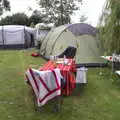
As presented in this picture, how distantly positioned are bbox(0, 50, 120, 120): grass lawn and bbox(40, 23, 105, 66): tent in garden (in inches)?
77.9

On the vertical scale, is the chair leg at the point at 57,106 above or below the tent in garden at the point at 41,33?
below

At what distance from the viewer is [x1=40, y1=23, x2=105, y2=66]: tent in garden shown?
11117mm

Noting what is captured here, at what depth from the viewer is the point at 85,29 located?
1184 centimetres

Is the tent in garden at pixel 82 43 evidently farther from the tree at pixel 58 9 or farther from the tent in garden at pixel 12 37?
the tree at pixel 58 9

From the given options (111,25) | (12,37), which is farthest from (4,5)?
(111,25)

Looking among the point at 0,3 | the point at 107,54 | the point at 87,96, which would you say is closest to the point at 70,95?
the point at 87,96

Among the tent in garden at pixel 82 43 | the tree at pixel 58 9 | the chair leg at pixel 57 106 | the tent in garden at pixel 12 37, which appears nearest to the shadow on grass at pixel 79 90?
the chair leg at pixel 57 106

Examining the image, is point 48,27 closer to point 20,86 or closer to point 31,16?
point 31,16

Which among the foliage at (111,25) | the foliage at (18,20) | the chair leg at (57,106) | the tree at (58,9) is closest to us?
the chair leg at (57,106)

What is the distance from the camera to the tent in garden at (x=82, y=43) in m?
11.1

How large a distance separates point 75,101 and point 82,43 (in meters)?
5.10

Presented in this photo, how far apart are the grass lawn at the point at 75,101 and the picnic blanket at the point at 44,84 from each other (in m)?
0.33

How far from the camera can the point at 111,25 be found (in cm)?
903

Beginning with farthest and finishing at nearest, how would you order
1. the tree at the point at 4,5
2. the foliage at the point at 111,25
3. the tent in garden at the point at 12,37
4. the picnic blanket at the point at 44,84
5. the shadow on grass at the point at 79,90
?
the tree at the point at 4,5 < the tent in garden at the point at 12,37 < the foliage at the point at 111,25 < the shadow on grass at the point at 79,90 < the picnic blanket at the point at 44,84
